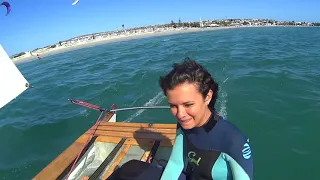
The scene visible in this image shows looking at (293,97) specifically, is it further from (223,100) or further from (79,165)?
(79,165)

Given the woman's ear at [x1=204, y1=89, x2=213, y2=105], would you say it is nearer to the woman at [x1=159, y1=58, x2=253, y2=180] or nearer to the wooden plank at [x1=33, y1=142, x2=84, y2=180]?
the woman at [x1=159, y1=58, x2=253, y2=180]

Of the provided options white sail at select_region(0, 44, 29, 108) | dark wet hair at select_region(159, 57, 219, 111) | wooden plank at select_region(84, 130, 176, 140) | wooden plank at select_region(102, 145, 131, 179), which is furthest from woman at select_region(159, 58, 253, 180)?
white sail at select_region(0, 44, 29, 108)

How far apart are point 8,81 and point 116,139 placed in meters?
2.25

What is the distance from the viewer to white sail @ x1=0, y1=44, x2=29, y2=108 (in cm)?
A: 402

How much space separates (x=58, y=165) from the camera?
4234mm

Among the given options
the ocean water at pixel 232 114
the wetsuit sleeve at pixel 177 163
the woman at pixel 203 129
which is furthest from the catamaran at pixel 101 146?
the ocean water at pixel 232 114

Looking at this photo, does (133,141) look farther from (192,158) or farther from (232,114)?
(232,114)

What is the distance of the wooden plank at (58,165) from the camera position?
13.0ft

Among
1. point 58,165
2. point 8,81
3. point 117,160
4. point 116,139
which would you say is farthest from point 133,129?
point 8,81

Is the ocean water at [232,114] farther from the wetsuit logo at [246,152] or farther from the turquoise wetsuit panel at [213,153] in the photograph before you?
the wetsuit logo at [246,152]

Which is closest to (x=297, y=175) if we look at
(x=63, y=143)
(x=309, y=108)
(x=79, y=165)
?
(x=309, y=108)

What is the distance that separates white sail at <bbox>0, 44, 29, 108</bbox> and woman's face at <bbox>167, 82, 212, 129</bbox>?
3.27 metres

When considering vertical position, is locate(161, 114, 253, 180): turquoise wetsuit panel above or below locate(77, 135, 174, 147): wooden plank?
above

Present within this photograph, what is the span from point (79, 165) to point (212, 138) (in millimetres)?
3171
